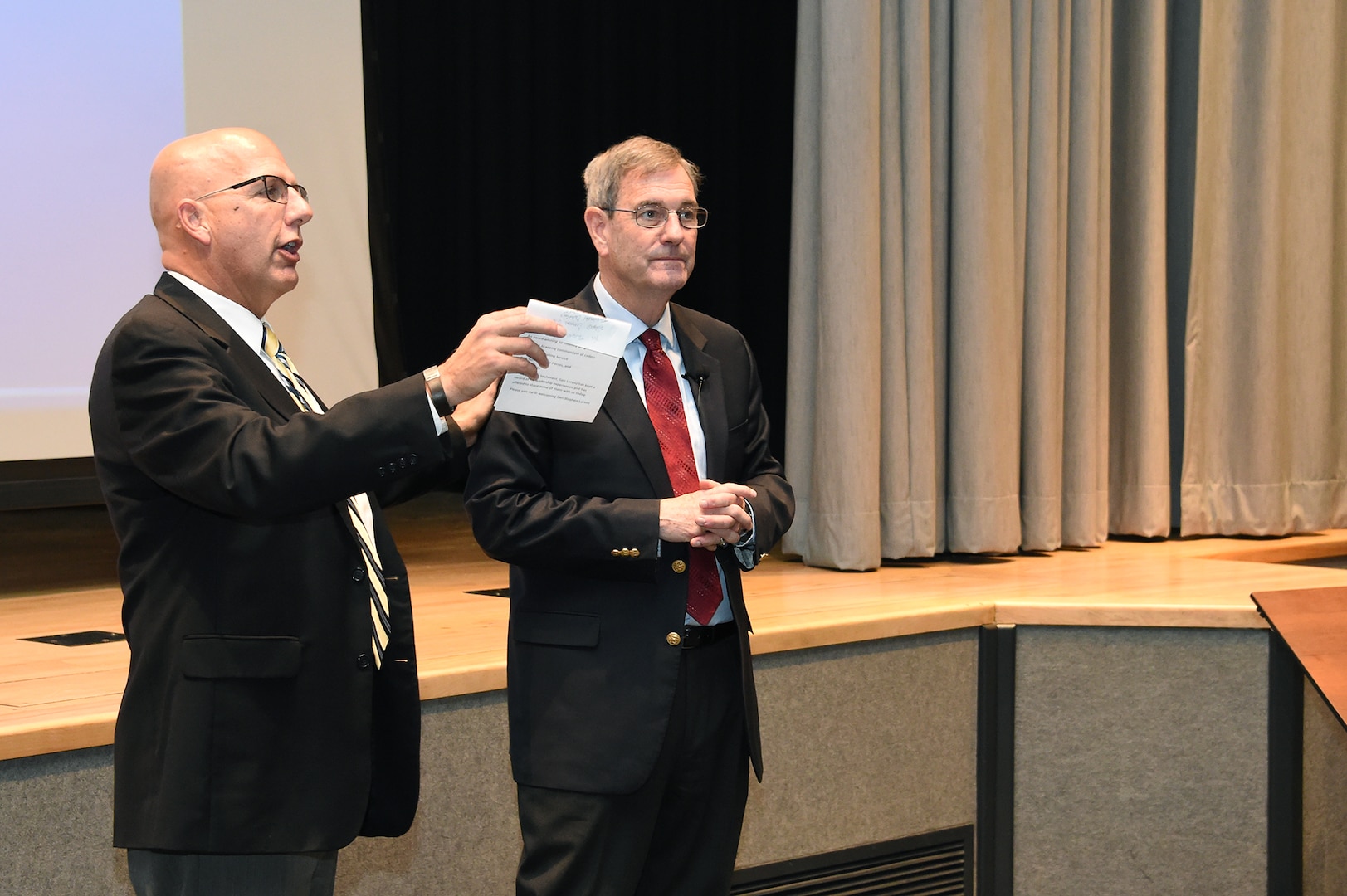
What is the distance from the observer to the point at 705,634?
2.02 meters

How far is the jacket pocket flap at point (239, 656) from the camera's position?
158 cm

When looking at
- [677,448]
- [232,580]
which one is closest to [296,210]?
[232,580]

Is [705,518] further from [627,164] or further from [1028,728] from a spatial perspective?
[1028,728]

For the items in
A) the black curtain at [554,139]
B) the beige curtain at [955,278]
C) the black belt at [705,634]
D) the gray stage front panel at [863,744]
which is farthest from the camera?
the black curtain at [554,139]

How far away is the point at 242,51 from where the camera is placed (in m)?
3.59

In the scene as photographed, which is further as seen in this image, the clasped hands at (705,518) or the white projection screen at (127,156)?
the white projection screen at (127,156)

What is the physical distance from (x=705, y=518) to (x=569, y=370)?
324 mm

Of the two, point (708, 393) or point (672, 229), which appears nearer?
point (672, 229)

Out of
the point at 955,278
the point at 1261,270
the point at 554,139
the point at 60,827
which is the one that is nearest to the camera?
the point at 60,827

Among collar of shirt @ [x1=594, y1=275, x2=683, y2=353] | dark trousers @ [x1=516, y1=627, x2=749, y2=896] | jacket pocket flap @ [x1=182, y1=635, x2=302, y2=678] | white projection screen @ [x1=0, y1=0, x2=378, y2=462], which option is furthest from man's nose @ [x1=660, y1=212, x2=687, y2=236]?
white projection screen @ [x1=0, y1=0, x2=378, y2=462]

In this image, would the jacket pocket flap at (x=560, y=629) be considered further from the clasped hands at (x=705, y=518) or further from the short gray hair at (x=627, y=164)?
the short gray hair at (x=627, y=164)

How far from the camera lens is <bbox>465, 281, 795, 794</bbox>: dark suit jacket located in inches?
75.2

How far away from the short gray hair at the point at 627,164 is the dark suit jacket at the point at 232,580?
55 cm

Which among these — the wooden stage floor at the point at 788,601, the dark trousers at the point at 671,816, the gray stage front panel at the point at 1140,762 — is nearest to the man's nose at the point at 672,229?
the dark trousers at the point at 671,816
